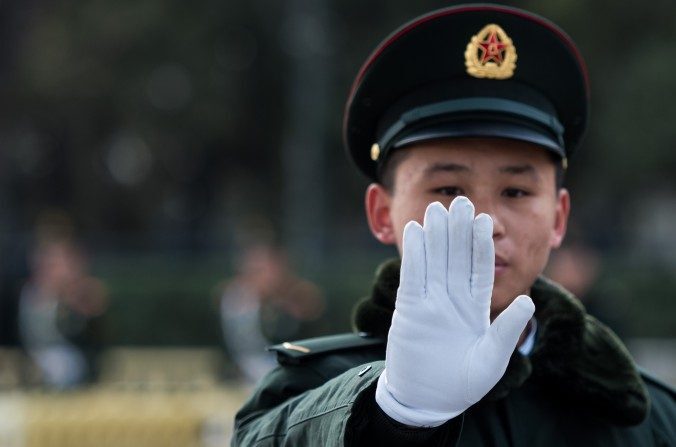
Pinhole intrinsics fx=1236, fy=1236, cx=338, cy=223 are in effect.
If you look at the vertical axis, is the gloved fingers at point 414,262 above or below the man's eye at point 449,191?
below

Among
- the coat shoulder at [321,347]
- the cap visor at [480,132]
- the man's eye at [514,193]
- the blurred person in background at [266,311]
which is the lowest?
the blurred person in background at [266,311]

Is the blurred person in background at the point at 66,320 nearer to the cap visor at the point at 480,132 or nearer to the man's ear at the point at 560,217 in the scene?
the man's ear at the point at 560,217

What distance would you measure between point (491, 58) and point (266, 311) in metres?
6.74

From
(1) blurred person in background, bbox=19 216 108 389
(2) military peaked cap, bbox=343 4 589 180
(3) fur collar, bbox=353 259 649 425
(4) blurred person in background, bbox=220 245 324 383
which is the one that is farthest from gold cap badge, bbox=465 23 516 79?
(1) blurred person in background, bbox=19 216 108 389

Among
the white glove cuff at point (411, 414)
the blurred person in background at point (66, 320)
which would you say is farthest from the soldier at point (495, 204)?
the blurred person in background at point (66, 320)

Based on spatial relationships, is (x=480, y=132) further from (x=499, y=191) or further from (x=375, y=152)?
(x=375, y=152)

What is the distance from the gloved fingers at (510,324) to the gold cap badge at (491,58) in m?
0.65

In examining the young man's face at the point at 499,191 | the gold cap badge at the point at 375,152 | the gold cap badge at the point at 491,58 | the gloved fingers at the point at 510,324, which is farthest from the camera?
the gold cap badge at the point at 375,152

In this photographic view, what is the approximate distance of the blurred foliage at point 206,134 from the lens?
17031 millimetres

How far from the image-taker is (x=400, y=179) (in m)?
2.39

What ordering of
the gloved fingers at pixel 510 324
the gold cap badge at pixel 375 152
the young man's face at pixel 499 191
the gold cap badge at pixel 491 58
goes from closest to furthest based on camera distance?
the gloved fingers at pixel 510 324
the young man's face at pixel 499 191
the gold cap badge at pixel 491 58
the gold cap badge at pixel 375 152

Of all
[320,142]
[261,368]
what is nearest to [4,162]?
[320,142]

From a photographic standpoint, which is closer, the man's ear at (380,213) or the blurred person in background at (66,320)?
the man's ear at (380,213)

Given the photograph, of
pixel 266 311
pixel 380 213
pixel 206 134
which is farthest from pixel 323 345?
pixel 206 134
